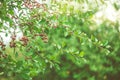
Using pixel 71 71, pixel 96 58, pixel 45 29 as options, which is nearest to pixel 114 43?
pixel 96 58

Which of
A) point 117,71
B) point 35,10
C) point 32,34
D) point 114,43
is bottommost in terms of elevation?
point 117,71

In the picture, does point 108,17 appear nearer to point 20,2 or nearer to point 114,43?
point 114,43

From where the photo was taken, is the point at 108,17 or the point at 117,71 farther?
the point at 108,17

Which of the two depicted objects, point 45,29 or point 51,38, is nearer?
point 45,29

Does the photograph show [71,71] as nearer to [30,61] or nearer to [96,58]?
[96,58]

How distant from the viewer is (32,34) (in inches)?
131

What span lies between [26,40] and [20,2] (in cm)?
32

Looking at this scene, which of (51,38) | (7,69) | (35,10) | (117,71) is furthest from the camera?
(117,71)

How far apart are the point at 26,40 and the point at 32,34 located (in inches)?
4.6

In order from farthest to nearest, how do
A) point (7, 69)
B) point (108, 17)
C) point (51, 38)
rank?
point (108, 17), point (51, 38), point (7, 69)

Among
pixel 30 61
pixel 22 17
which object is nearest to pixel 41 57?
pixel 30 61

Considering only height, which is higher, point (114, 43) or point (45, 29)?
point (45, 29)

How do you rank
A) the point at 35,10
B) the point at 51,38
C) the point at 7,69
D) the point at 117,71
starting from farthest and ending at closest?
the point at 117,71
the point at 51,38
the point at 35,10
the point at 7,69

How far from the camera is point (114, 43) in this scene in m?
8.76
